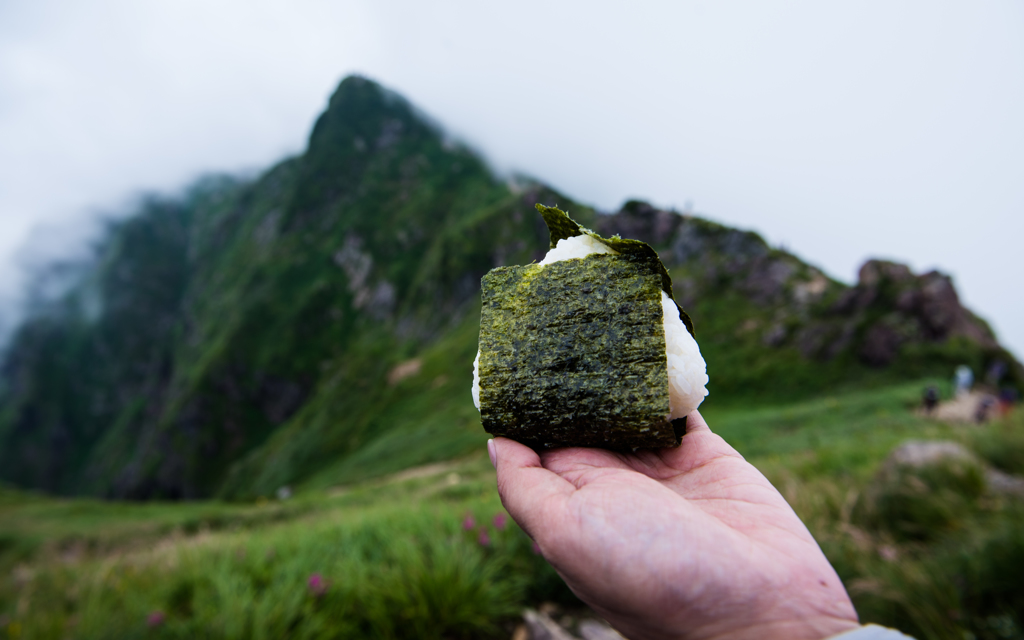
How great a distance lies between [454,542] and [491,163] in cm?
9000

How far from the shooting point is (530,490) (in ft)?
6.34

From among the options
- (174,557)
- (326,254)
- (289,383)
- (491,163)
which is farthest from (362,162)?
(174,557)

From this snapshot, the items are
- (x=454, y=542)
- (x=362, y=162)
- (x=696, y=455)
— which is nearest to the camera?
(x=696, y=455)

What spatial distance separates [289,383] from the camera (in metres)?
71.6

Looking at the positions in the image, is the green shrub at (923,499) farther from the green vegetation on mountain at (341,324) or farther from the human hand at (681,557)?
the green vegetation on mountain at (341,324)

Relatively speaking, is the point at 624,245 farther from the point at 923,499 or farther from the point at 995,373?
the point at 995,373

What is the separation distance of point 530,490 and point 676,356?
45.5 inches

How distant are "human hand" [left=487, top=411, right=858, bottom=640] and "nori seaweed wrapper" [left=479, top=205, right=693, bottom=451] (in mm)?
404

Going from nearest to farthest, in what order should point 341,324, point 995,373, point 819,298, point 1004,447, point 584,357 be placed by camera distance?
1. point 584,357
2. point 1004,447
3. point 995,373
4. point 819,298
5. point 341,324

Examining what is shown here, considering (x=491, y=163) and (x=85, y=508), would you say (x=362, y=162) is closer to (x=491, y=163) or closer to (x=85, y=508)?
(x=491, y=163)

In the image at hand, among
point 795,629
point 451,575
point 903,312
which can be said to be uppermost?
point 795,629

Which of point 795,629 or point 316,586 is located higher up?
point 795,629

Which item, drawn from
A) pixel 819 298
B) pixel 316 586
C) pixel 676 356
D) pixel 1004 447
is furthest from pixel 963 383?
pixel 316 586

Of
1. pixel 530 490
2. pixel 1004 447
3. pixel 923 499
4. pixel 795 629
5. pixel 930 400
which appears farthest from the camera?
pixel 930 400
